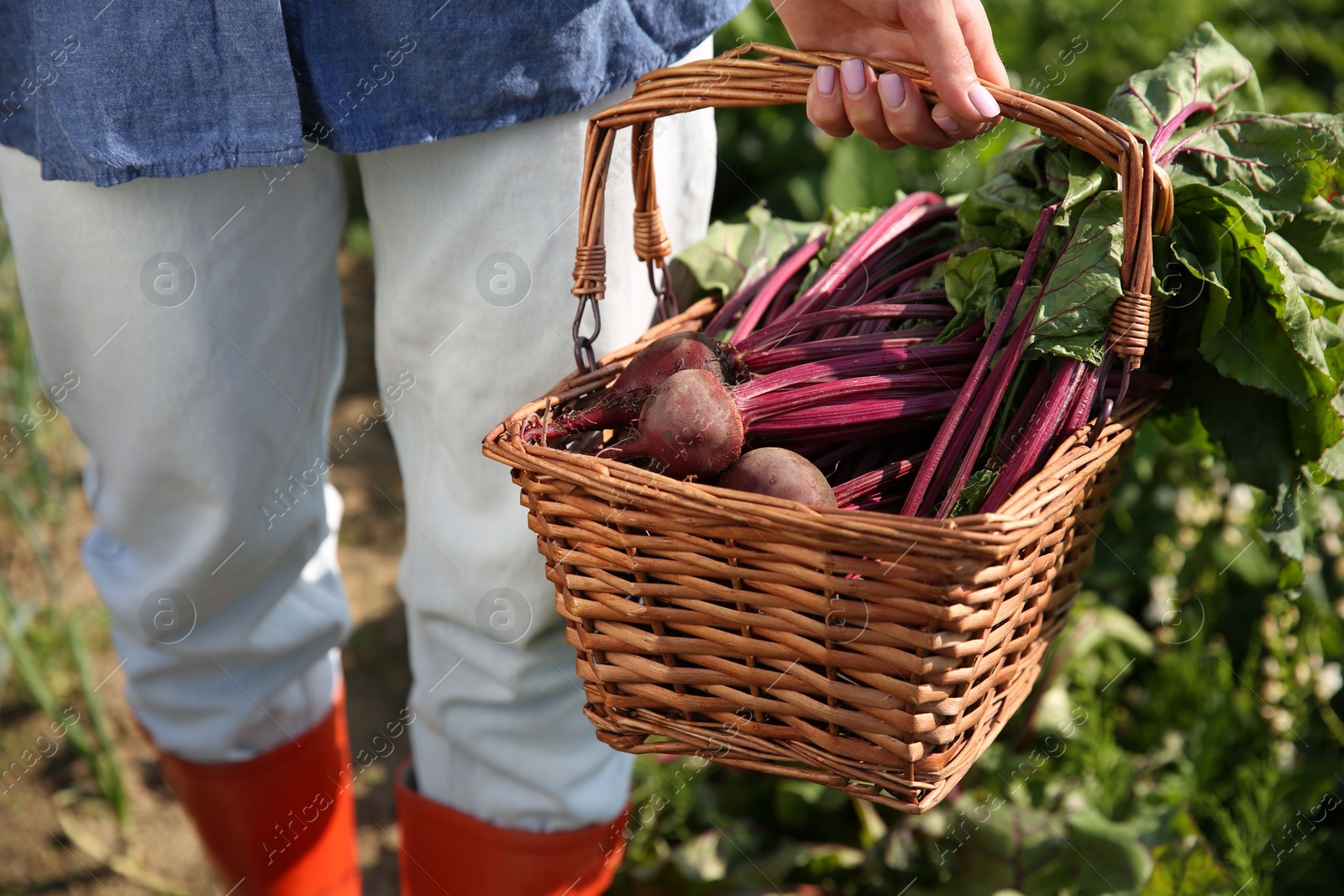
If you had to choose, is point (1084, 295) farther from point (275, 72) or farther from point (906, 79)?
point (275, 72)

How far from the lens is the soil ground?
184 cm

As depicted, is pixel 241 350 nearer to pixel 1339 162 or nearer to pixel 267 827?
pixel 267 827

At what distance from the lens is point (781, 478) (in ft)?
3.18

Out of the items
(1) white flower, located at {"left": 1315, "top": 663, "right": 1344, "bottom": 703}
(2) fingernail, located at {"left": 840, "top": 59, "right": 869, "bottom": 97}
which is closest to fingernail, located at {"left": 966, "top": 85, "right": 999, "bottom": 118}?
(2) fingernail, located at {"left": 840, "top": 59, "right": 869, "bottom": 97}

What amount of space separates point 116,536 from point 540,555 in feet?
1.87

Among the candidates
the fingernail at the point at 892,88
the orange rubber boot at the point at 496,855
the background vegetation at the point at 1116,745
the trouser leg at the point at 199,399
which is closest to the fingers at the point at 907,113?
the fingernail at the point at 892,88

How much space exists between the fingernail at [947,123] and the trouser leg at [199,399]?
714 millimetres

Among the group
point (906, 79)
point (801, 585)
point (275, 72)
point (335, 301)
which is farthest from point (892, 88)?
point (335, 301)

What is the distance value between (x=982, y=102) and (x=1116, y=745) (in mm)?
1380

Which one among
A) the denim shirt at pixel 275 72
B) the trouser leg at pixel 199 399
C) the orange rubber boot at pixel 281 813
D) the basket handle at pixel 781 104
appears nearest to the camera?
the basket handle at pixel 781 104

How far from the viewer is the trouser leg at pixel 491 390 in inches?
47.1

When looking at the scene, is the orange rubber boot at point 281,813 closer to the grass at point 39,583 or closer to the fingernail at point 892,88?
the grass at point 39,583

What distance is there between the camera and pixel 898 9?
40.2 inches

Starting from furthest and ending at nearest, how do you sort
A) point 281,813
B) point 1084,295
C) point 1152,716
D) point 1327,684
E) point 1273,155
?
point 1152,716 → point 1327,684 → point 281,813 → point 1273,155 → point 1084,295
